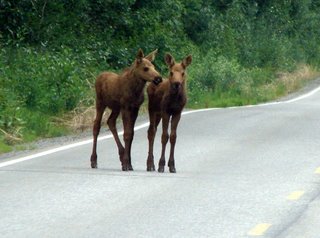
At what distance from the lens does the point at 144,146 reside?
18.2 m

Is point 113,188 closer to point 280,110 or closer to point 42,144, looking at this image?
point 42,144

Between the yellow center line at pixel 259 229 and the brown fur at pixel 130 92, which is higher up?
the brown fur at pixel 130 92

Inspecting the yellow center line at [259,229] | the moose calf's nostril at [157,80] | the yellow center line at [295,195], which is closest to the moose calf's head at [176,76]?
the moose calf's nostril at [157,80]

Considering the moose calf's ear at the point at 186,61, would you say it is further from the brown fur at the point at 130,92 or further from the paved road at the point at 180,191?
the paved road at the point at 180,191

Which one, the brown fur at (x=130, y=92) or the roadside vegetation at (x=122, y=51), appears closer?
the brown fur at (x=130, y=92)

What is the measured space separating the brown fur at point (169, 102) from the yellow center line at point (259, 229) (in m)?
3.92

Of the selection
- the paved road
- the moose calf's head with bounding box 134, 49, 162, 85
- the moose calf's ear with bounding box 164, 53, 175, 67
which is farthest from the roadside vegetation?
the moose calf's ear with bounding box 164, 53, 175, 67

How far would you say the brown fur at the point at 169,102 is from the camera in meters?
14.5

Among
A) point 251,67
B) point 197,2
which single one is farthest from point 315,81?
point 197,2

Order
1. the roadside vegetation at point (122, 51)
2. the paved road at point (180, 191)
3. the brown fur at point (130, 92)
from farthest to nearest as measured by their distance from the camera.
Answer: the roadside vegetation at point (122, 51)
the brown fur at point (130, 92)
the paved road at point (180, 191)

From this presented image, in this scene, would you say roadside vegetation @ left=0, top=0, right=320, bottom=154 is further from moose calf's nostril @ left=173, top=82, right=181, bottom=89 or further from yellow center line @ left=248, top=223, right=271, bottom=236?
yellow center line @ left=248, top=223, right=271, bottom=236

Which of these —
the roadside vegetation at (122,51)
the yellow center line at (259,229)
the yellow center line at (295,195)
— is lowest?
the yellow center line at (295,195)

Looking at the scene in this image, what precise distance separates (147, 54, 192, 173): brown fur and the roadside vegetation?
322 cm

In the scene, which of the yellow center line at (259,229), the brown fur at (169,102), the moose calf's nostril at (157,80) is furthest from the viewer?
the moose calf's nostril at (157,80)
